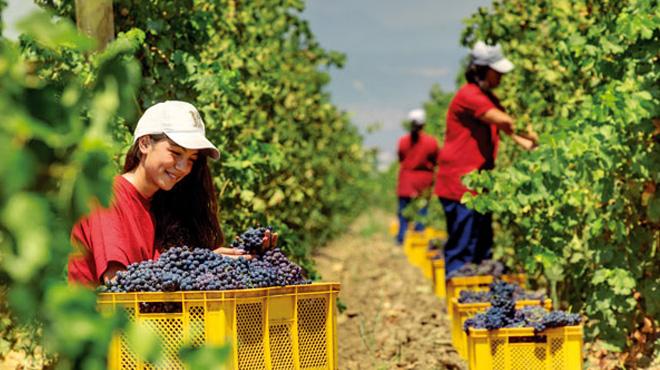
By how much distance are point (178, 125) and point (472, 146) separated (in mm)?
3788

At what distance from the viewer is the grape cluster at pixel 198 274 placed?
9.98ft

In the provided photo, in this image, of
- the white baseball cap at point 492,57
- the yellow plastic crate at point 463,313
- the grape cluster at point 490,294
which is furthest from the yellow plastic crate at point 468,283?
the white baseball cap at point 492,57

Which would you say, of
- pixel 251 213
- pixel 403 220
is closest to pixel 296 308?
pixel 251 213

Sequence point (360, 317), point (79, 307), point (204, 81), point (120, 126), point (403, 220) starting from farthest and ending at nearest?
point (403, 220) → point (360, 317) → point (204, 81) → point (120, 126) → point (79, 307)

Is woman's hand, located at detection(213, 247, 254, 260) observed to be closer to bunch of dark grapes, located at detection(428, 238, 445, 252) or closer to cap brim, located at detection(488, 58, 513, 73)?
cap brim, located at detection(488, 58, 513, 73)

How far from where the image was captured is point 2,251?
158cm

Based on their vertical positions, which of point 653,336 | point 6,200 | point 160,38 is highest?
point 160,38

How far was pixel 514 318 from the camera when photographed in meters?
4.70

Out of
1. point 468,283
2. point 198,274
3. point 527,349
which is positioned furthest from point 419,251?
point 198,274

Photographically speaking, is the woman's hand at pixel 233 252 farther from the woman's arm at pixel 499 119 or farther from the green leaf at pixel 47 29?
the woman's arm at pixel 499 119

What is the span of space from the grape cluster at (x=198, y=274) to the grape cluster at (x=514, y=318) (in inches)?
59.6

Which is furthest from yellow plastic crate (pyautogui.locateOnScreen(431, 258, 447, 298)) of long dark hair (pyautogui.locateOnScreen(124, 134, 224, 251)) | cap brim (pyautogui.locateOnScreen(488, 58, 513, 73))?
long dark hair (pyautogui.locateOnScreen(124, 134, 224, 251))

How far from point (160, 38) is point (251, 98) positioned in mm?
2388

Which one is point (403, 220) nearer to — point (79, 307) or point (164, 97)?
point (164, 97)
